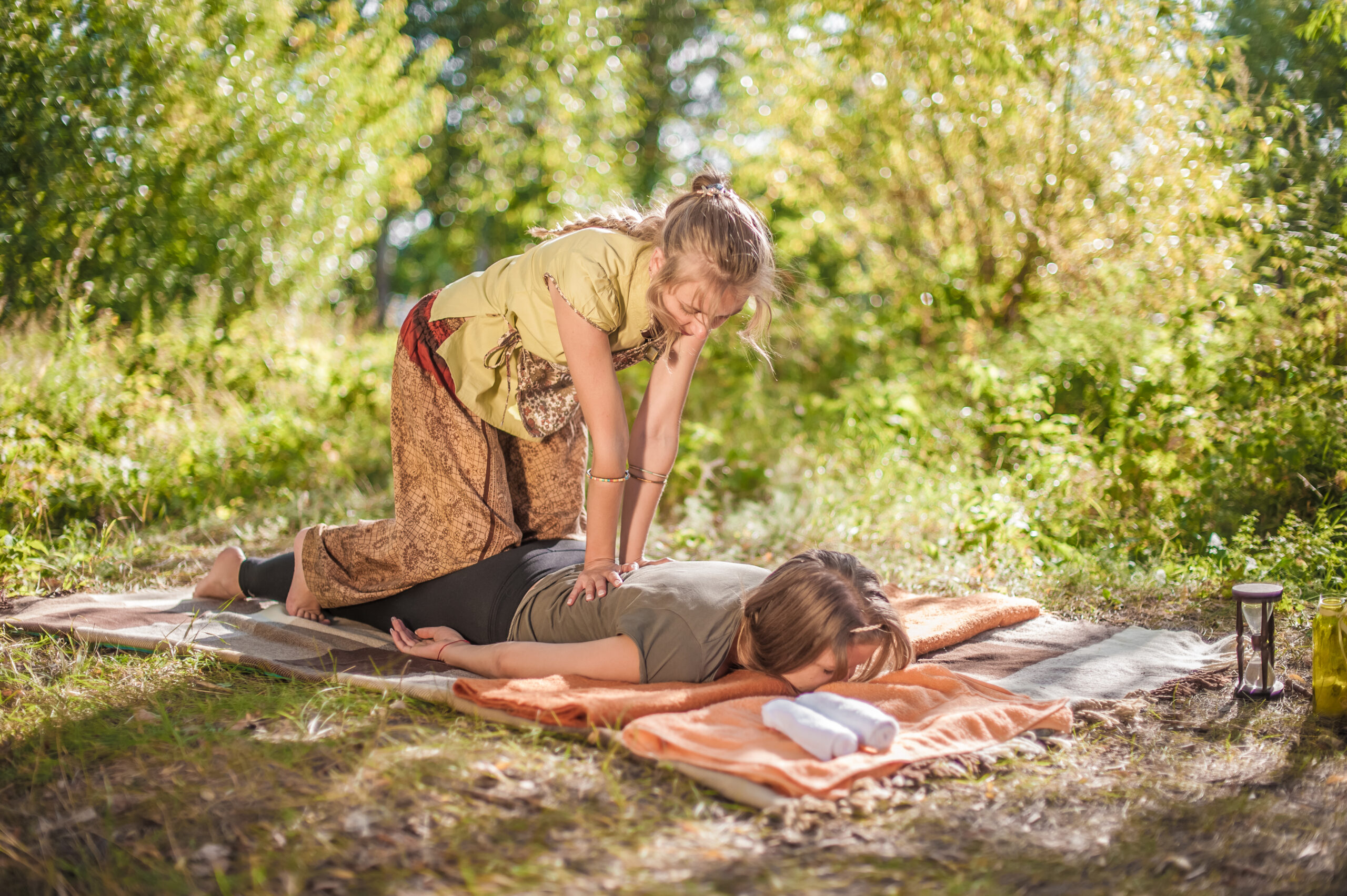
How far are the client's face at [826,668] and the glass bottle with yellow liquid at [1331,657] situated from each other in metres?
1.06

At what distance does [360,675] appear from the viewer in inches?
90.2

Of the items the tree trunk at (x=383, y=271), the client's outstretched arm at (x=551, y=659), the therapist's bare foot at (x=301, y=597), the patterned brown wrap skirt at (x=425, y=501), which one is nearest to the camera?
the client's outstretched arm at (x=551, y=659)

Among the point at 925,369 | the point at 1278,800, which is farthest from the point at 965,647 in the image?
the point at 925,369

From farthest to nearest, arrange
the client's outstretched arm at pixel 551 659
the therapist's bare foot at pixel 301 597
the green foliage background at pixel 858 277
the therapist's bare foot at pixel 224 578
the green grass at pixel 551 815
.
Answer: the green foliage background at pixel 858 277, the therapist's bare foot at pixel 224 578, the therapist's bare foot at pixel 301 597, the client's outstretched arm at pixel 551 659, the green grass at pixel 551 815

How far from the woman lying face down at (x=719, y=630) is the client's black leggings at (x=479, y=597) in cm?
14

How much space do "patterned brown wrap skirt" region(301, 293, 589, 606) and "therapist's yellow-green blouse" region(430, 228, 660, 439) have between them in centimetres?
6

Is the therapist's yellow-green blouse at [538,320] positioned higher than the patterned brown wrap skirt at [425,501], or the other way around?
the therapist's yellow-green blouse at [538,320]

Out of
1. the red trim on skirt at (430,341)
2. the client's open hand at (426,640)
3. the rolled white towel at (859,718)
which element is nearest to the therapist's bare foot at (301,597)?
the client's open hand at (426,640)

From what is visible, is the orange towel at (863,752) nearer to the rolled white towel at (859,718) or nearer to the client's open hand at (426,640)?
the rolled white towel at (859,718)

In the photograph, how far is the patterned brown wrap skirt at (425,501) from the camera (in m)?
2.58

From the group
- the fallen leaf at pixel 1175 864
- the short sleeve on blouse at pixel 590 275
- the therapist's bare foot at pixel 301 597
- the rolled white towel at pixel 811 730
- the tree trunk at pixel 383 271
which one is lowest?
the fallen leaf at pixel 1175 864

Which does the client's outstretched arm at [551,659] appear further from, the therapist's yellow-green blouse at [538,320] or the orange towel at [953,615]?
the orange towel at [953,615]

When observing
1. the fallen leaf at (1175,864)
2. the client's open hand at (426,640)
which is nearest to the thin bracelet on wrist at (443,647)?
the client's open hand at (426,640)

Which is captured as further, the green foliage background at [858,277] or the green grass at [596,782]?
the green foliage background at [858,277]
